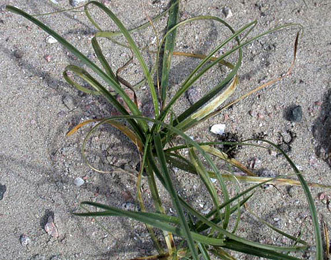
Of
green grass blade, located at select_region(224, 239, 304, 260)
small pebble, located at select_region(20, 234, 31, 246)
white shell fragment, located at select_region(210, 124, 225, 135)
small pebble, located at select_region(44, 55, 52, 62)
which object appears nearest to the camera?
green grass blade, located at select_region(224, 239, 304, 260)

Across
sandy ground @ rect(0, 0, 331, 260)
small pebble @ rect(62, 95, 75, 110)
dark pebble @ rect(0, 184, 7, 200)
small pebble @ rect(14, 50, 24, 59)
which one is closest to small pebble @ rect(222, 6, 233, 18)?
sandy ground @ rect(0, 0, 331, 260)

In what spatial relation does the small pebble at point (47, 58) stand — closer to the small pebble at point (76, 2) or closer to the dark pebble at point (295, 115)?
the small pebble at point (76, 2)

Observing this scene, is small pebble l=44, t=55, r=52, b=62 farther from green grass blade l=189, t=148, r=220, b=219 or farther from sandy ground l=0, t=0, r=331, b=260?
green grass blade l=189, t=148, r=220, b=219

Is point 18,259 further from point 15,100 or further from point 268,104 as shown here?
point 268,104

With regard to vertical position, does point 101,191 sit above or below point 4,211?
above

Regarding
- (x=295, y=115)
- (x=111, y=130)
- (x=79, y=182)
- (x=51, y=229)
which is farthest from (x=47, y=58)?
(x=295, y=115)

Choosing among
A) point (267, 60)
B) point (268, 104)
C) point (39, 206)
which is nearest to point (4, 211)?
point (39, 206)
